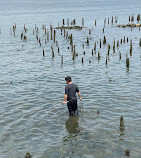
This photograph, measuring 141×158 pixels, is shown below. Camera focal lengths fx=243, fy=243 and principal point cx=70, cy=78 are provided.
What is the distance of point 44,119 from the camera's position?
1708 cm

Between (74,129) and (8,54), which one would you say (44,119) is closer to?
(74,129)

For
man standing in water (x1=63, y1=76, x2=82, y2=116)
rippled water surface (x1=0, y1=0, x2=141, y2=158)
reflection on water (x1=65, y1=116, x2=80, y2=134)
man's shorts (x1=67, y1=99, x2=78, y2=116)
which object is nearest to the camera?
rippled water surface (x1=0, y1=0, x2=141, y2=158)

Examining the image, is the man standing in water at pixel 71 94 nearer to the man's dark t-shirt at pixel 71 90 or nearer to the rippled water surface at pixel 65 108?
the man's dark t-shirt at pixel 71 90

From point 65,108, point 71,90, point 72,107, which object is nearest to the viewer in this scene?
point 71,90

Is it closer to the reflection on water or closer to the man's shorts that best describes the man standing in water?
the man's shorts

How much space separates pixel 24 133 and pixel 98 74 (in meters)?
14.9

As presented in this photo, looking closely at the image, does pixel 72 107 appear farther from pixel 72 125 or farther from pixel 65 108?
pixel 65 108

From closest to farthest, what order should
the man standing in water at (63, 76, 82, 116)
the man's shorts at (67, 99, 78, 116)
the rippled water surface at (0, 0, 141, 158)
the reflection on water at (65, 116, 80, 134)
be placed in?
1. the rippled water surface at (0, 0, 141, 158)
2. the reflection on water at (65, 116, 80, 134)
3. the man standing in water at (63, 76, 82, 116)
4. the man's shorts at (67, 99, 78, 116)

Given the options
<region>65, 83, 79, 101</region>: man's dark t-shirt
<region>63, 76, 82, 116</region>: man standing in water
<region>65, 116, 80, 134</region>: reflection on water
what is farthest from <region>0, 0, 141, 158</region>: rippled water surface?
<region>65, 83, 79, 101</region>: man's dark t-shirt

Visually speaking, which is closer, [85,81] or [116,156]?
[116,156]

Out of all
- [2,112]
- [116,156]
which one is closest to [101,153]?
[116,156]

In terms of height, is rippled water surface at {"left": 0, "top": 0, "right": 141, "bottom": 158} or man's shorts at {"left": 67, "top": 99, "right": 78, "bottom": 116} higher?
man's shorts at {"left": 67, "top": 99, "right": 78, "bottom": 116}

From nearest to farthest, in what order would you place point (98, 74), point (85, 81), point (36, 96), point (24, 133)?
point (24, 133), point (36, 96), point (85, 81), point (98, 74)

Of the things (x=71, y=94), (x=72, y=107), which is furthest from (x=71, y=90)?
(x=72, y=107)
